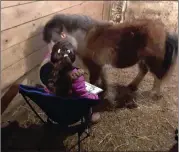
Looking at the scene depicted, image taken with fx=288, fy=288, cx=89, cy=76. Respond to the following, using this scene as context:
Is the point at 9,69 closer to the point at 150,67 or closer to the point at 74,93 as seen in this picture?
the point at 74,93

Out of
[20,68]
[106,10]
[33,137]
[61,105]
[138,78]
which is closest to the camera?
[61,105]

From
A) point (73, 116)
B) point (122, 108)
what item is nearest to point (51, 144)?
point (73, 116)

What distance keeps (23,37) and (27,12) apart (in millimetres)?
146

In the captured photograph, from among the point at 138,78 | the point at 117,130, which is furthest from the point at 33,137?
the point at 138,78

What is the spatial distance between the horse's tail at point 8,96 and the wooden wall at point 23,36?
4cm

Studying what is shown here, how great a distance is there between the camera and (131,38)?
173 cm

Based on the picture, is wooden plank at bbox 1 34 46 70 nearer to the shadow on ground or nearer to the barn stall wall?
the barn stall wall

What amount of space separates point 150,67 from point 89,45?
0.44 metres

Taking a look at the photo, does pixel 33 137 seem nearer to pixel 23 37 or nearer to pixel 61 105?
pixel 61 105

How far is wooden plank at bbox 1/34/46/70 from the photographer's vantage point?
154cm

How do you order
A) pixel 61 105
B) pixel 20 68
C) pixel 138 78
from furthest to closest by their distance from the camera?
pixel 138 78, pixel 20 68, pixel 61 105

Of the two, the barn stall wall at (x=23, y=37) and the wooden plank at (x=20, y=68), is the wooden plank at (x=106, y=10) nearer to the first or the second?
the barn stall wall at (x=23, y=37)

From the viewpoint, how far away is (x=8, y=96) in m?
1.63

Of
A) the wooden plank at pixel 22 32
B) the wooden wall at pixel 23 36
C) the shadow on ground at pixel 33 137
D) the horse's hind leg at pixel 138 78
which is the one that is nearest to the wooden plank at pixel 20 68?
the wooden wall at pixel 23 36
